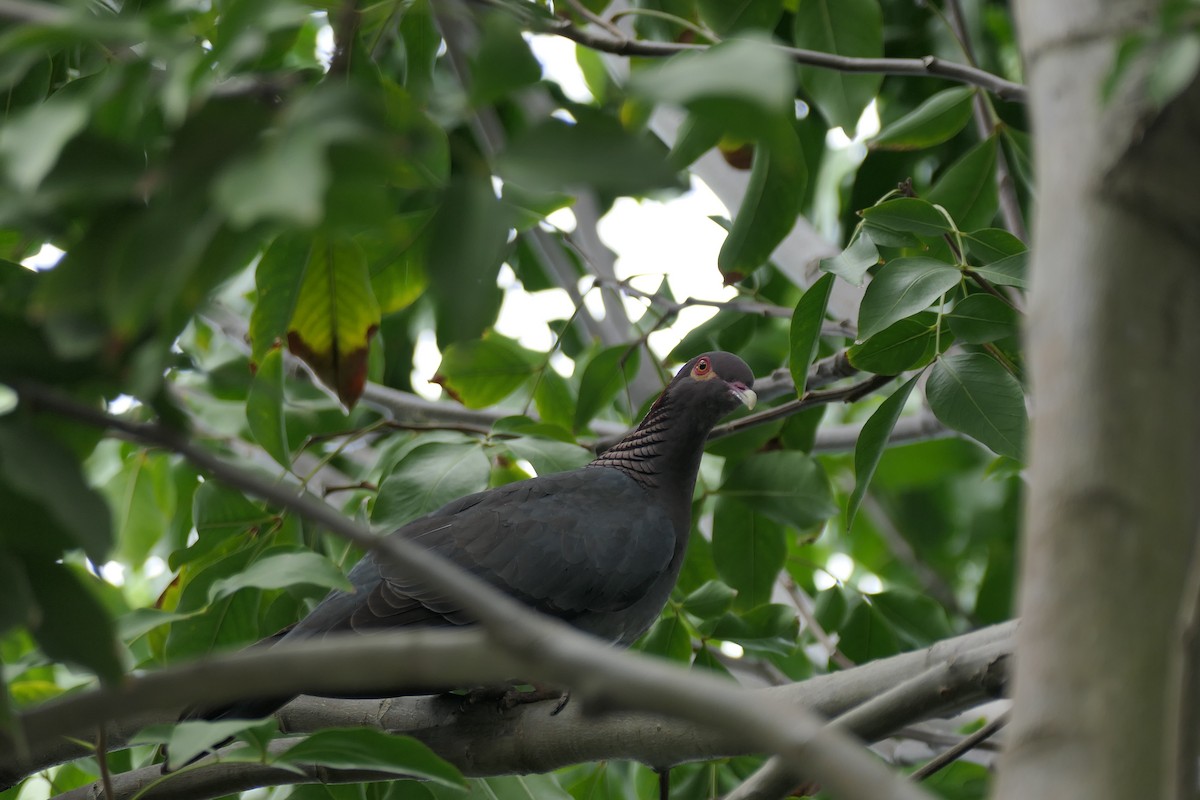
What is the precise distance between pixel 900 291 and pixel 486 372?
4.14 feet

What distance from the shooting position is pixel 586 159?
27.7 inches

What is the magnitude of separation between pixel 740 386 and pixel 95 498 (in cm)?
197

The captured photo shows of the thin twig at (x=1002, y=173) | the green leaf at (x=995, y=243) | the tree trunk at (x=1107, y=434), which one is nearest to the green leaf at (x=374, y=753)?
the tree trunk at (x=1107, y=434)

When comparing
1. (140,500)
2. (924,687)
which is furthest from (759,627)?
(140,500)

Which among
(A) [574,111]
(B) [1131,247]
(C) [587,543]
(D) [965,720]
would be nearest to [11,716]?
(A) [574,111]

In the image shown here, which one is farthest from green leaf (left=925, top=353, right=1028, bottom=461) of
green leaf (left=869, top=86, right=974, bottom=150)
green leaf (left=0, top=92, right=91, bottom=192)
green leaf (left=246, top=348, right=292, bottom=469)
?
green leaf (left=0, top=92, right=91, bottom=192)

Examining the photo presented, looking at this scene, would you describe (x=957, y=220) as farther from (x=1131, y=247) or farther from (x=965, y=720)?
(x=1131, y=247)

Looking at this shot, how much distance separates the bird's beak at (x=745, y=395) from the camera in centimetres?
260

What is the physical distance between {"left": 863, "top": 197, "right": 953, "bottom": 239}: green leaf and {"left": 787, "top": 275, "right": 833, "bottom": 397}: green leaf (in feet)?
0.36

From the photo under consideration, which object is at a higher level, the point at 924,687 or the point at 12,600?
the point at 12,600

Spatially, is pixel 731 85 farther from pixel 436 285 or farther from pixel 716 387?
pixel 716 387

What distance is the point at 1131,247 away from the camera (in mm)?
688

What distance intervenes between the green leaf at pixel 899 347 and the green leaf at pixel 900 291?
0.45ft

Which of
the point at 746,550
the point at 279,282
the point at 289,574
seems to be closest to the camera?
the point at 289,574
